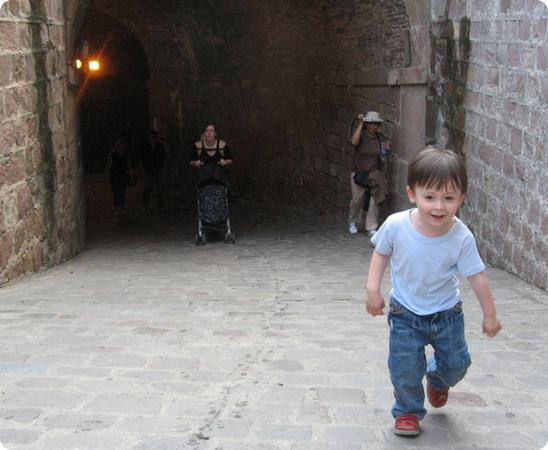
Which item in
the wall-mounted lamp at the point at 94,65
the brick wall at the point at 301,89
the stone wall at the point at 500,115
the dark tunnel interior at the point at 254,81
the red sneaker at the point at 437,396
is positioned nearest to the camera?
the red sneaker at the point at 437,396

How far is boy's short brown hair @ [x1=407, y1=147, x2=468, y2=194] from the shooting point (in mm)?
2699

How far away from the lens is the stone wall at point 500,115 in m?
5.74

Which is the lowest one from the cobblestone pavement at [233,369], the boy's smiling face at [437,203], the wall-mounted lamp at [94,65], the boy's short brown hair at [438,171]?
the cobblestone pavement at [233,369]

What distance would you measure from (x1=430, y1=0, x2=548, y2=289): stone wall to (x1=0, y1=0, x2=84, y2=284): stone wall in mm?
3910

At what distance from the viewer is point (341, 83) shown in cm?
1160

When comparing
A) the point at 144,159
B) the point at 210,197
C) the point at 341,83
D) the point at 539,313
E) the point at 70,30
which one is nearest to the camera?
the point at 539,313

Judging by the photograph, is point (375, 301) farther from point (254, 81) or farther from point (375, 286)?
point (254, 81)

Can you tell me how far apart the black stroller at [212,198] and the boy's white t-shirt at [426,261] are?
22.9ft

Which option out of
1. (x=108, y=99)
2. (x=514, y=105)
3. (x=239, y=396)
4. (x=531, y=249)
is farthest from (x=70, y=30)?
(x=108, y=99)

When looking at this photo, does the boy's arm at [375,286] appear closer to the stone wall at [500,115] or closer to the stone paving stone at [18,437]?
the stone paving stone at [18,437]

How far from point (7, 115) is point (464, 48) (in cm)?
424

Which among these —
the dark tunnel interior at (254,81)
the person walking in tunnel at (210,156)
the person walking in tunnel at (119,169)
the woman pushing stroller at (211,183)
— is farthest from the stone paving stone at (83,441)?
the person walking in tunnel at (119,169)

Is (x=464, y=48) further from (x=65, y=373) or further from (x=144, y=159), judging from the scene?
(x=144, y=159)

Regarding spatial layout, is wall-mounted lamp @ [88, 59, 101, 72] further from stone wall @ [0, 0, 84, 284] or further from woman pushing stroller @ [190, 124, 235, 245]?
stone wall @ [0, 0, 84, 284]
